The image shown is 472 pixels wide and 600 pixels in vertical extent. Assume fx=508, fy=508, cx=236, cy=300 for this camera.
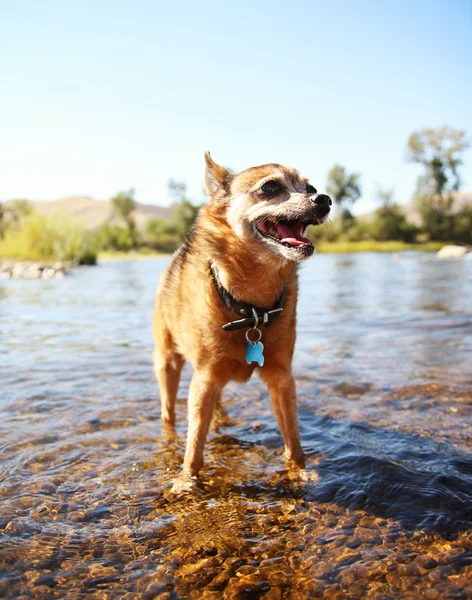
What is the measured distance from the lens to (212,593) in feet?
8.51

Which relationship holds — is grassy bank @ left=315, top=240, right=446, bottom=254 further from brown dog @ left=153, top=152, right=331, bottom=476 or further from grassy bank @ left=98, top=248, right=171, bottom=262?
brown dog @ left=153, top=152, right=331, bottom=476

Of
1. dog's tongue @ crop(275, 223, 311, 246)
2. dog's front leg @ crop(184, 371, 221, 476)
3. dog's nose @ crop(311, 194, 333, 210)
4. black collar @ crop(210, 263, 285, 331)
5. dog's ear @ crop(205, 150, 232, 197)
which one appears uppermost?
dog's ear @ crop(205, 150, 232, 197)

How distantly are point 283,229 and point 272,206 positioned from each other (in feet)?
0.67

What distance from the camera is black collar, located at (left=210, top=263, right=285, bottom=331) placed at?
12.4 ft

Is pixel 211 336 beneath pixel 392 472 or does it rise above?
above

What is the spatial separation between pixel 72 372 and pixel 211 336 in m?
3.76

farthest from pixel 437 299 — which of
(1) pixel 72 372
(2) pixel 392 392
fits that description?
(1) pixel 72 372

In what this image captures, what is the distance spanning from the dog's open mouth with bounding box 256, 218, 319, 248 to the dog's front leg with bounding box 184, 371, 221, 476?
3.84 ft

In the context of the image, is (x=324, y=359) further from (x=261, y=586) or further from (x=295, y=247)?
(x=261, y=586)

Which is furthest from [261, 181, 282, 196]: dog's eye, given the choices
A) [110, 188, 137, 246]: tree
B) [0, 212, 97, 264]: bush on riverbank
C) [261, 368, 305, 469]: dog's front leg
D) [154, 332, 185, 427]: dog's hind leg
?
[110, 188, 137, 246]: tree

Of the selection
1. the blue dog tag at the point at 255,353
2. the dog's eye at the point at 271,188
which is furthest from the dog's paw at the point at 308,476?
the dog's eye at the point at 271,188

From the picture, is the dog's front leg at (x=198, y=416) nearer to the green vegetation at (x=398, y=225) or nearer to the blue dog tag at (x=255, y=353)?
the blue dog tag at (x=255, y=353)

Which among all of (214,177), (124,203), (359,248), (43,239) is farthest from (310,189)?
(124,203)

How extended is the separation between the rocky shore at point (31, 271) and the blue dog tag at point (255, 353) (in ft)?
88.0
